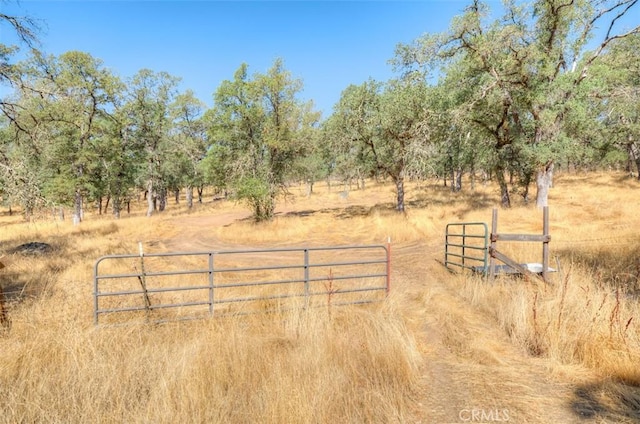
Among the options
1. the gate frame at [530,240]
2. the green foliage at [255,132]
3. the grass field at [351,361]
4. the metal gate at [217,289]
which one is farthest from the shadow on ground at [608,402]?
the green foliage at [255,132]

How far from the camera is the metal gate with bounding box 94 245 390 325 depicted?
6129mm

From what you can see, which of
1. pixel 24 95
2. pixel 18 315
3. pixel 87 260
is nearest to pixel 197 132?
pixel 87 260

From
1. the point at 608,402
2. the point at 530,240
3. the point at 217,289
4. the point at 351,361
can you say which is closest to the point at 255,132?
the point at 217,289

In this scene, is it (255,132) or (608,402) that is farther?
(255,132)

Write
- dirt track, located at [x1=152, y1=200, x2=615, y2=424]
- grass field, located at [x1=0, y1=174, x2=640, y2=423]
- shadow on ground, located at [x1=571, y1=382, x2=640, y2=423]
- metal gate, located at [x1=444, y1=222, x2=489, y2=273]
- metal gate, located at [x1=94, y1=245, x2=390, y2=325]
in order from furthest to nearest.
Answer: metal gate, located at [x1=444, y1=222, x2=489, y2=273], metal gate, located at [x1=94, y1=245, x2=390, y2=325], dirt track, located at [x1=152, y1=200, x2=615, y2=424], grass field, located at [x1=0, y1=174, x2=640, y2=423], shadow on ground, located at [x1=571, y1=382, x2=640, y2=423]

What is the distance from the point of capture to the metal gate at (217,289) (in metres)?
6.13

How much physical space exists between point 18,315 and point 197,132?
40097mm

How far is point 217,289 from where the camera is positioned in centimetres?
860

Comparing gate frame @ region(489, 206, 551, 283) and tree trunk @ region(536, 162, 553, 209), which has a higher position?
tree trunk @ region(536, 162, 553, 209)

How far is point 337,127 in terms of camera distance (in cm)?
2306

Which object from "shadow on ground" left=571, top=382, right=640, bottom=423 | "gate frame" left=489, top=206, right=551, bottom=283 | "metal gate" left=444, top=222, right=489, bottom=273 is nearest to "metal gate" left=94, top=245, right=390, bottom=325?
"metal gate" left=444, top=222, right=489, bottom=273

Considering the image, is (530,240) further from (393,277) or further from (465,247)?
(393,277)

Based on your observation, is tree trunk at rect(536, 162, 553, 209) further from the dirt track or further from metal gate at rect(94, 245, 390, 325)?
the dirt track

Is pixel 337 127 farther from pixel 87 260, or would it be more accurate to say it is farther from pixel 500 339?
pixel 500 339
